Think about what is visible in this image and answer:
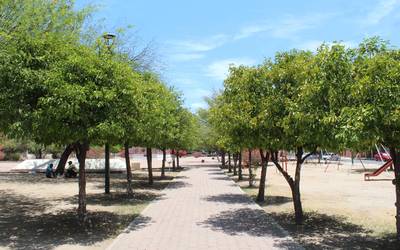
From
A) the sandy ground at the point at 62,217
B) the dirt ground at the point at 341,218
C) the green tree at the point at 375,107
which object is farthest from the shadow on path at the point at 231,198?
the green tree at the point at 375,107

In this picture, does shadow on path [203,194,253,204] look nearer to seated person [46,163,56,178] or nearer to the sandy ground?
the sandy ground

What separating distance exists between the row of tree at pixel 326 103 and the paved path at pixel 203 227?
1.77 m

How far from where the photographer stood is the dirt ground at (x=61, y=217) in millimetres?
10422

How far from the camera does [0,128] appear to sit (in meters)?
11.0

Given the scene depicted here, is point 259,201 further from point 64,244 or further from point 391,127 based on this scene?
point 391,127

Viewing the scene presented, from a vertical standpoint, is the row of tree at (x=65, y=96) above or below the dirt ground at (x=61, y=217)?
above

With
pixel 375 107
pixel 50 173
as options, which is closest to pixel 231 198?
pixel 375 107

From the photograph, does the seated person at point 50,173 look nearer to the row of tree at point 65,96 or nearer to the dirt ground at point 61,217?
the dirt ground at point 61,217

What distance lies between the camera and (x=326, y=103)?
355 inches

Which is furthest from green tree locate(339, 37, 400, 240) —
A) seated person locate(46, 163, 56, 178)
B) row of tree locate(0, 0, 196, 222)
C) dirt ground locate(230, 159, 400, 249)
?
seated person locate(46, 163, 56, 178)

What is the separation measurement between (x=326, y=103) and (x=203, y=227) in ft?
15.9

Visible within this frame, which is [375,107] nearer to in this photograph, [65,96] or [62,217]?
[65,96]

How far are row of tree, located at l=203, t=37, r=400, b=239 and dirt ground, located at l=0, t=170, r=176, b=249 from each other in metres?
4.32

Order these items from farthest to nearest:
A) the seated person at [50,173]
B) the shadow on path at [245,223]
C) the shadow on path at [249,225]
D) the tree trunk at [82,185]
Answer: the seated person at [50,173] < the tree trunk at [82,185] < the shadow on path at [245,223] < the shadow on path at [249,225]
